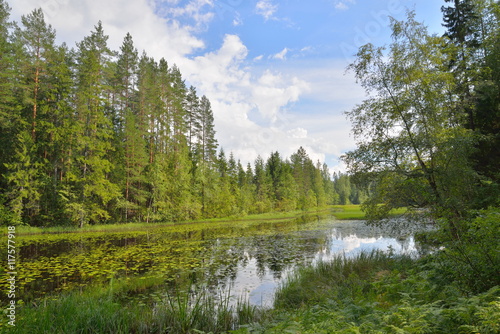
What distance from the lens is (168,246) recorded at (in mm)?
17812

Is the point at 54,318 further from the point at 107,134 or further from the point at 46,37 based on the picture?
the point at 46,37

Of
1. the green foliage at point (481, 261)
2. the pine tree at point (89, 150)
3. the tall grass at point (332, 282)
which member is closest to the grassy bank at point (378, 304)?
the tall grass at point (332, 282)

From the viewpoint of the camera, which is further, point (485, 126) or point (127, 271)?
point (485, 126)

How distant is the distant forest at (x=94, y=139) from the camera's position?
25.6m

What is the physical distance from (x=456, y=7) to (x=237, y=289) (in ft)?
70.0

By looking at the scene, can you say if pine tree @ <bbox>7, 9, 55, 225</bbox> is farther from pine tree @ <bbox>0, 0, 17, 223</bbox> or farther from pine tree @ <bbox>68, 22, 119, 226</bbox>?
pine tree @ <bbox>68, 22, 119, 226</bbox>

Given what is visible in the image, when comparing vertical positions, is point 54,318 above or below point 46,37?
below

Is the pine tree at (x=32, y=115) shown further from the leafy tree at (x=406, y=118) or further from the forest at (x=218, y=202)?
the leafy tree at (x=406, y=118)

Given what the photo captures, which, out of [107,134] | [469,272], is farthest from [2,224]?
[469,272]

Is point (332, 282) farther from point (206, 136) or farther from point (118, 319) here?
point (206, 136)

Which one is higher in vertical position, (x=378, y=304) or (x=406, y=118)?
(x=406, y=118)

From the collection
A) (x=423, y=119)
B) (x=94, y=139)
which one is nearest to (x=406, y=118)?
(x=423, y=119)

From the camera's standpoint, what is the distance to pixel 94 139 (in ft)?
98.1

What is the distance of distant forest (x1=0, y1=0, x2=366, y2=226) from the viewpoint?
25625 mm
